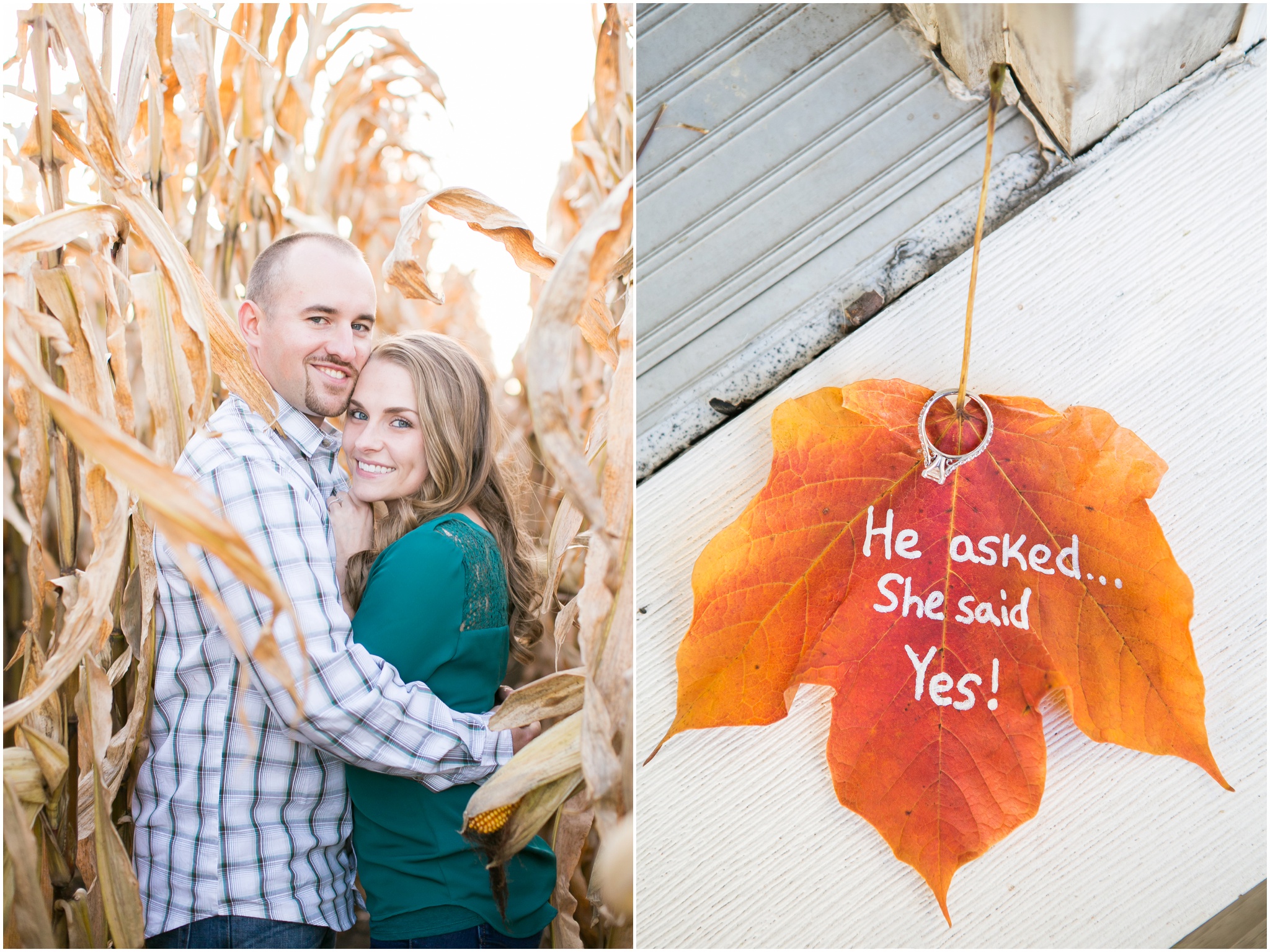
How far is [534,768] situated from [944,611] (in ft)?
1.01

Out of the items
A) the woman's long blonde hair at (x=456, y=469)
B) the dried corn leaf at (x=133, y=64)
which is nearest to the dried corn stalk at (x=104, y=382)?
the dried corn leaf at (x=133, y=64)

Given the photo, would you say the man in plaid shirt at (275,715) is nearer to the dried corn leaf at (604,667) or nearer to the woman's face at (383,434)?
the woman's face at (383,434)

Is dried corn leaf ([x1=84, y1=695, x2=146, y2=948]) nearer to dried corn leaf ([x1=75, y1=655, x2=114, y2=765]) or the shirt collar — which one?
dried corn leaf ([x1=75, y1=655, x2=114, y2=765])

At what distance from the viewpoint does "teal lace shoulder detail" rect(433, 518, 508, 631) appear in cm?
61

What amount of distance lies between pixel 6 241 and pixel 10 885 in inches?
16.8

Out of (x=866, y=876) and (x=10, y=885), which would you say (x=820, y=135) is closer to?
(x=866, y=876)

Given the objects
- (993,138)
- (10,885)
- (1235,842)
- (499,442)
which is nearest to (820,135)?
(993,138)

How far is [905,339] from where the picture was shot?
1.91 ft

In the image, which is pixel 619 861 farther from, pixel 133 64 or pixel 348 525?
pixel 133 64

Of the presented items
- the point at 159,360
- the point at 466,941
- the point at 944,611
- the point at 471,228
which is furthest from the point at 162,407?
the point at 944,611

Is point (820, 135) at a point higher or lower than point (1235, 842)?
higher

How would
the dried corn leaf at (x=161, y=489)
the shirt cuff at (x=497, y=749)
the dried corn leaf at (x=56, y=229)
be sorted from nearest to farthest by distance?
1. the dried corn leaf at (x=161, y=489)
2. the dried corn leaf at (x=56, y=229)
3. the shirt cuff at (x=497, y=749)

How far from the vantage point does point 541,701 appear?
54 centimetres

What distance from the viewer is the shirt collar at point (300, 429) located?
0.60 meters
